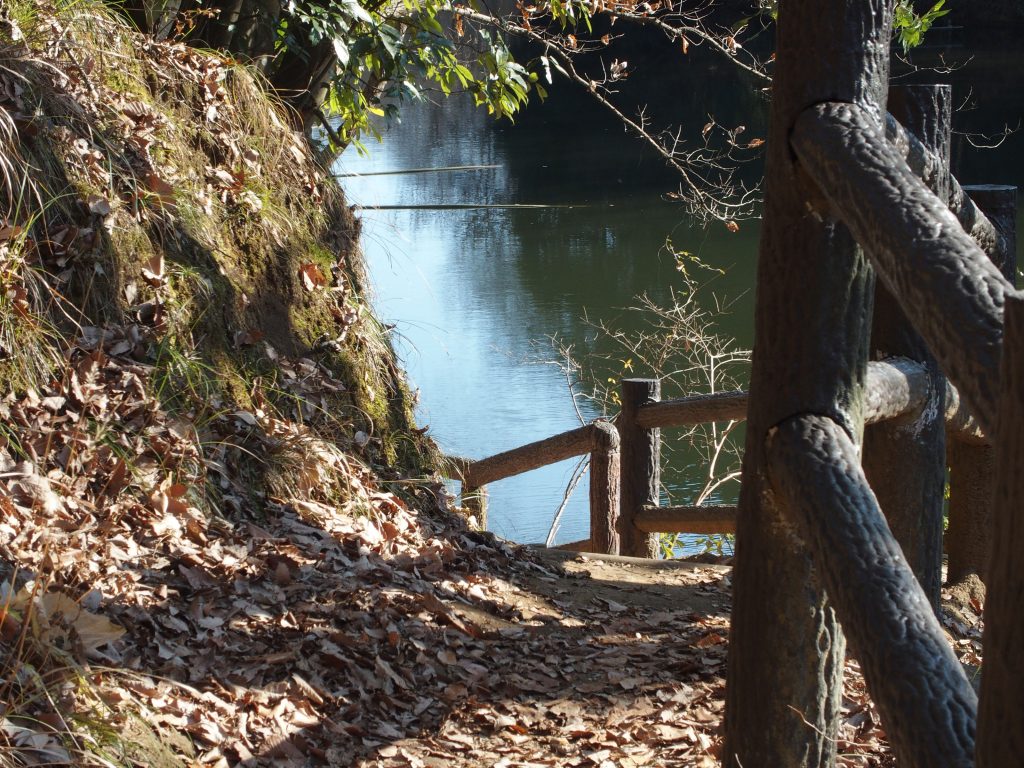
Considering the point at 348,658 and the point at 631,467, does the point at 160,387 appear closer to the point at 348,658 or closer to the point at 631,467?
the point at 348,658

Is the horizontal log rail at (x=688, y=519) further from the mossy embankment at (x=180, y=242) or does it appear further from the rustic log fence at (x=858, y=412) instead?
the rustic log fence at (x=858, y=412)

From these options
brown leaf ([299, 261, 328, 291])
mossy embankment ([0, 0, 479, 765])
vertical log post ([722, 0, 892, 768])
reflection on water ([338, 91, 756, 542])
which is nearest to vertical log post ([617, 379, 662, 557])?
mossy embankment ([0, 0, 479, 765])

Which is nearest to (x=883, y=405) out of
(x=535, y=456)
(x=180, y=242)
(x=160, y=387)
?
(x=160, y=387)

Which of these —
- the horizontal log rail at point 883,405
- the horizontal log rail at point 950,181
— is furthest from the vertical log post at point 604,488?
the horizontal log rail at point 950,181

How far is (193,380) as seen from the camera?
4.05m

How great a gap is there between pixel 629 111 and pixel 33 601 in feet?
123

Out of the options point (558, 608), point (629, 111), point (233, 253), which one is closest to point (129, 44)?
point (233, 253)

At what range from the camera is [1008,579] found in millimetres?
999

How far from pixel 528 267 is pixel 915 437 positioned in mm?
18318

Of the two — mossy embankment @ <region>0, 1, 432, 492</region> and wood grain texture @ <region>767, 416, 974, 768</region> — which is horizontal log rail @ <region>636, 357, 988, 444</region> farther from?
mossy embankment @ <region>0, 1, 432, 492</region>

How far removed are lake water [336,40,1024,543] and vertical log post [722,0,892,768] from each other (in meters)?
4.08

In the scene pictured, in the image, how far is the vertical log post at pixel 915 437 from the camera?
2.56m

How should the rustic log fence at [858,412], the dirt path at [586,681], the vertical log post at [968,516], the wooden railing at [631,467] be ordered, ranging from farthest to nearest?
the wooden railing at [631,467], the vertical log post at [968,516], the dirt path at [586,681], the rustic log fence at [858,412]

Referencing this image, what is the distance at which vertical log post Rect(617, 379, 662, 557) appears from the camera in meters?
6.28
